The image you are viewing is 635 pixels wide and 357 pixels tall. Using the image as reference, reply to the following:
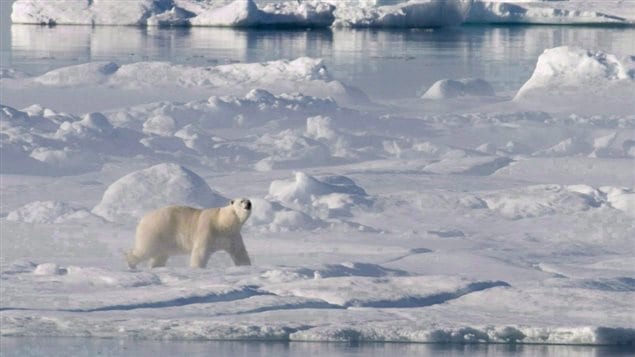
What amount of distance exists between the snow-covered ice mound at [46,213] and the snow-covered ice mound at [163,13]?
2143cm

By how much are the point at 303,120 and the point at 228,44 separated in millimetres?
12524

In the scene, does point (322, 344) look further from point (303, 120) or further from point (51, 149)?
point (303, 120)

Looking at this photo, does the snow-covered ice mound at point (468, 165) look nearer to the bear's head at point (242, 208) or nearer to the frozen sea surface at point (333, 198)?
the frozen sea surface at point (333, 198)

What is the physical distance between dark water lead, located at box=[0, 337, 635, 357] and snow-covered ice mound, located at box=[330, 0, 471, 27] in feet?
77.8

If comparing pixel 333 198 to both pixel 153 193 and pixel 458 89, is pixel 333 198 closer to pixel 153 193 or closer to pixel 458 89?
pixel 153 193

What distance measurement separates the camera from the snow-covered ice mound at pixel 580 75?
44.2 feet

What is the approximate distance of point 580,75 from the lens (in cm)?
1408

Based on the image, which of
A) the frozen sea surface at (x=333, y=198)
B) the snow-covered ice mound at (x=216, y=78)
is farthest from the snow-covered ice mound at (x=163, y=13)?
the snow-covered ice mound at (x=216, y=78)

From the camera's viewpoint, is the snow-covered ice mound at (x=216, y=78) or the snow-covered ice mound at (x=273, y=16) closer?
the snow-covered ice mound at (x=216, y=78)

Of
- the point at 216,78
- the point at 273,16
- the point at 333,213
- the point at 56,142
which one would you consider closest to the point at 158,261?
the point at 333,213

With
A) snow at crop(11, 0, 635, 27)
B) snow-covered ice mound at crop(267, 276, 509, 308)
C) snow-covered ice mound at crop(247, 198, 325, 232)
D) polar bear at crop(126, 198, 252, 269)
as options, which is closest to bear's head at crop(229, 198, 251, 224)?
polar bear at crop(126, 198, 252, 269)

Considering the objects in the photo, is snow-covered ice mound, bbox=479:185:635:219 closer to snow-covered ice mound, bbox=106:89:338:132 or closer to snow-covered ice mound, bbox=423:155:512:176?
snow-covered ice mound, bbox=423:155:512:176

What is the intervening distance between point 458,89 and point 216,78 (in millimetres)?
2673

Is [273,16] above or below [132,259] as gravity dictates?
above
